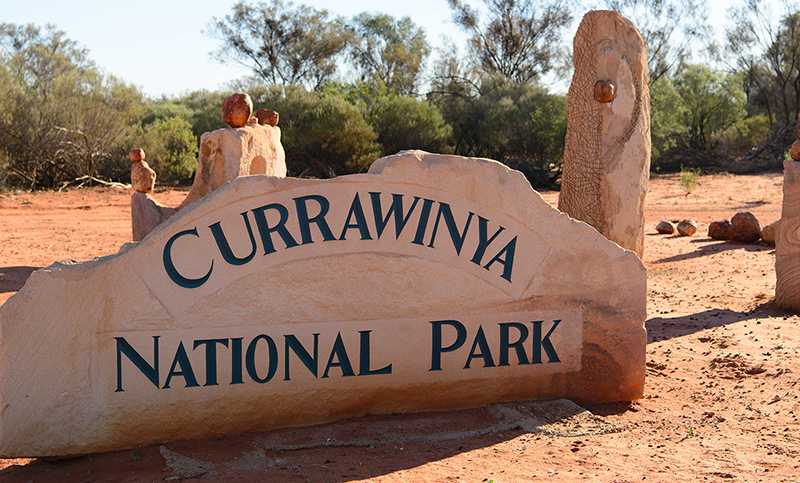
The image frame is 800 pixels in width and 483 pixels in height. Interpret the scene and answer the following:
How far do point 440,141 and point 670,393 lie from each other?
50.9ft

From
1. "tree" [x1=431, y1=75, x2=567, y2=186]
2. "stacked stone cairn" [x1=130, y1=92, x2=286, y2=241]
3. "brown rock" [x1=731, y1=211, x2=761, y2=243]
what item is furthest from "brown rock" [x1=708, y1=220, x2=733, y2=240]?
"tree" [x1=431, y1=75, x2=567, y2=186]

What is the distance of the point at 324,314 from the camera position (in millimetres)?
3141

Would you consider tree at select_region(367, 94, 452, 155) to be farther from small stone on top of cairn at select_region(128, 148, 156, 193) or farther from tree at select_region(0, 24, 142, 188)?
small stone on top of cairn at select_region(128, 148, 156, 193)

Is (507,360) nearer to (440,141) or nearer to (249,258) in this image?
(249,258)

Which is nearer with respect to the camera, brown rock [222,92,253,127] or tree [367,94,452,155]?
brown rock [222,92,253,127]

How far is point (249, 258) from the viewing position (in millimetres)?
3057

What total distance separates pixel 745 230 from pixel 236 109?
6734mm

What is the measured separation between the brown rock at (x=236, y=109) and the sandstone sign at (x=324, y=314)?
3156 millimetres

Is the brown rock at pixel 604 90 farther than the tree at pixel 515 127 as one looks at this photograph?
No

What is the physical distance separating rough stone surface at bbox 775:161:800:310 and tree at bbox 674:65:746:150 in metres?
17.9

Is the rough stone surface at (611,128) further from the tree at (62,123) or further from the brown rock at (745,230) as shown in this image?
the tree at (62,123)

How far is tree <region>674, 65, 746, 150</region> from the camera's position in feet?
72.3

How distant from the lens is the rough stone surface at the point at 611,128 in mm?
6688

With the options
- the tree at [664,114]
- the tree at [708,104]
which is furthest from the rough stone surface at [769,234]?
the tree at [708,104]
